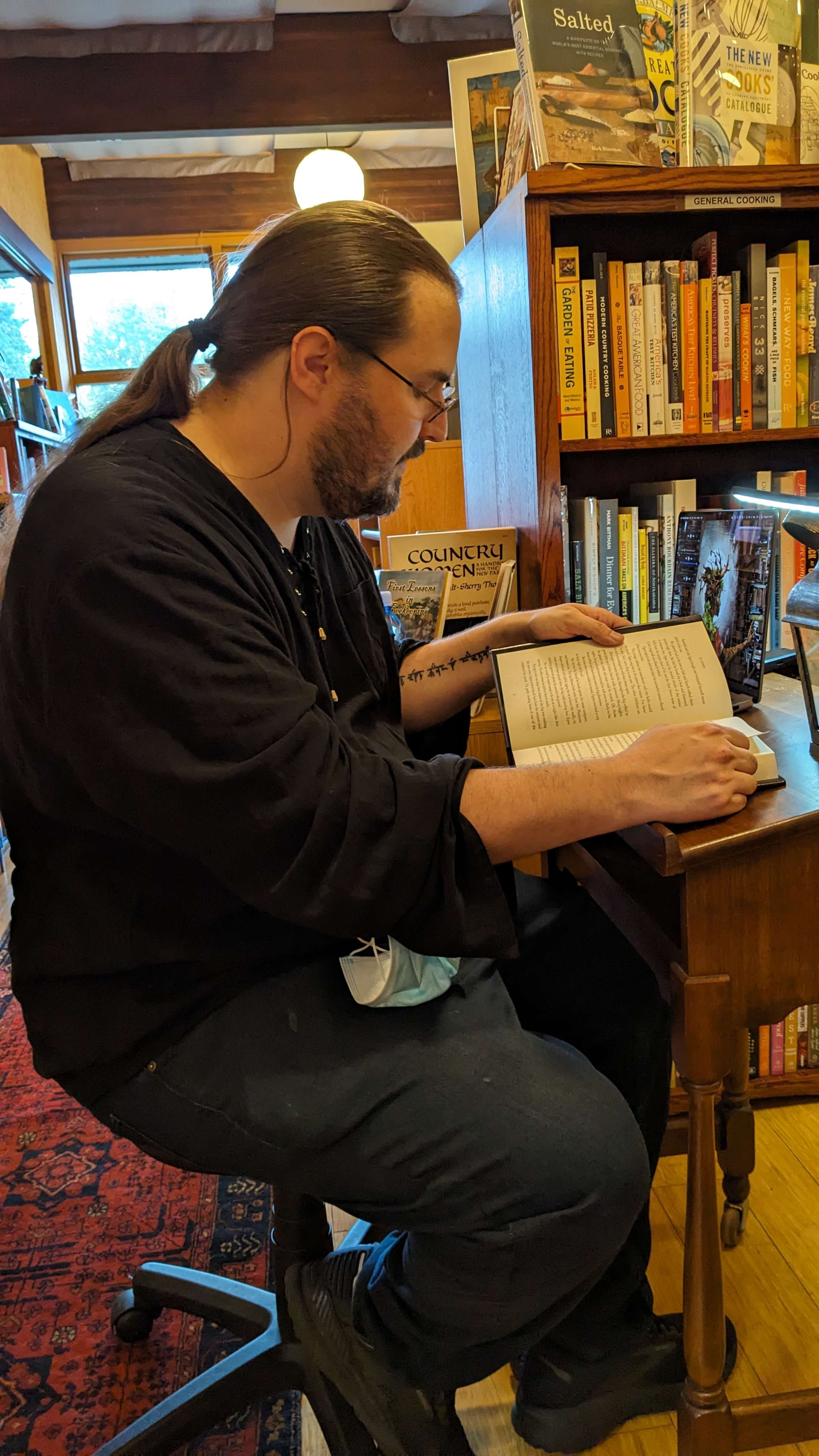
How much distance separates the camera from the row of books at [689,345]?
158 centimetres

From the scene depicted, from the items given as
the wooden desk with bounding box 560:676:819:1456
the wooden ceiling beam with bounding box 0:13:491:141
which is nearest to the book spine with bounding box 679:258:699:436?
the wooden desk with bounding box 560:676:819:1456

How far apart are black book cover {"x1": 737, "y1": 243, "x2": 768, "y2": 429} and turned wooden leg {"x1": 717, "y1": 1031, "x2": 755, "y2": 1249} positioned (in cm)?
101

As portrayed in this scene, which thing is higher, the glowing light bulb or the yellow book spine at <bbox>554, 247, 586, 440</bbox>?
the glowing light bulb

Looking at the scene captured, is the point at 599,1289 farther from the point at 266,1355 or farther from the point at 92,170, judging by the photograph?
the point at 92,170

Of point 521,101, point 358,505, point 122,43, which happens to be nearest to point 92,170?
point 122,43

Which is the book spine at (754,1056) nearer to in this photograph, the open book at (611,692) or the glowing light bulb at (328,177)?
the open book at (611,692)

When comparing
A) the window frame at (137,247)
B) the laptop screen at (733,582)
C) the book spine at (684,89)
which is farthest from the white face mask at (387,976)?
the window frame at (137,247)

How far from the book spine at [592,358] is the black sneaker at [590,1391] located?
129 cm

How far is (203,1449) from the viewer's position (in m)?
1.16

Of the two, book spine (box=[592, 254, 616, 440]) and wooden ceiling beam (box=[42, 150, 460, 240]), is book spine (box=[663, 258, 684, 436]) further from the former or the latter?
wooden ceiling beam (box=[42, 150, 460, 240])

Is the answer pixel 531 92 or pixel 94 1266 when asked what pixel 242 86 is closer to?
pixel 531 92

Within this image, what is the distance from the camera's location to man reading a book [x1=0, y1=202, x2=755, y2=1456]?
0.82 metres

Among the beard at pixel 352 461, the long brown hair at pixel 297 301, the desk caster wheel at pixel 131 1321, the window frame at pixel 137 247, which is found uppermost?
the window frame at pixel 137 247

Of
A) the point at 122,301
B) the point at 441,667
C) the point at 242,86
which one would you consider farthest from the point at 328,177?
the point at 441,667
